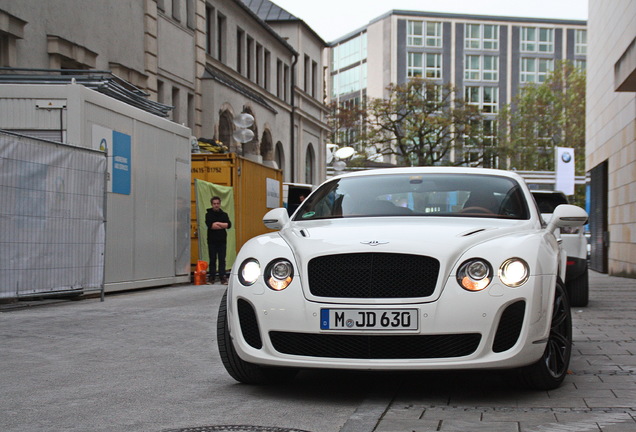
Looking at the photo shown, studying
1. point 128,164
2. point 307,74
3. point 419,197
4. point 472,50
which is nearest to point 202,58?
point 128,164

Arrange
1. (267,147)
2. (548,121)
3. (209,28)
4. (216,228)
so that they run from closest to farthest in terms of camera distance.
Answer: (216,228)
(209,28)
(267,147)
(548,121)

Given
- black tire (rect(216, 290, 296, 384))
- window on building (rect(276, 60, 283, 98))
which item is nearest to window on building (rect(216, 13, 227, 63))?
window on building (rect(276, 60, 283, 98))

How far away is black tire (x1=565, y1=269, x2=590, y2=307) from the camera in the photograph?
1304 centimetres

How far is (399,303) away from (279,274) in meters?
0.77

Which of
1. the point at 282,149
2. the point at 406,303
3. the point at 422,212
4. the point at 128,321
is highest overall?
the point at 282,149

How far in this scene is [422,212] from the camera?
6824mm

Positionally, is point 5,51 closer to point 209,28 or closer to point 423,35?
point 209,28

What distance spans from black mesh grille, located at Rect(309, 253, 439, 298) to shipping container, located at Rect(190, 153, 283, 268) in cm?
1471

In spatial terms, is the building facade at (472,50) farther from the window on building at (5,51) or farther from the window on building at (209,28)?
the window on building at (5,51)

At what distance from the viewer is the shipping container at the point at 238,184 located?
818 inches

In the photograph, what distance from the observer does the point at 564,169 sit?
47844 mm

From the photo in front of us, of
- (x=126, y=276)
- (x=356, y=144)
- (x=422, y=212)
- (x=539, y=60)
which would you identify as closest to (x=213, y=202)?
(x=126, y=276)

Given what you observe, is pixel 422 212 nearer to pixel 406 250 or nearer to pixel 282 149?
pixel 406 250

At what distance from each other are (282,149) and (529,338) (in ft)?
134
